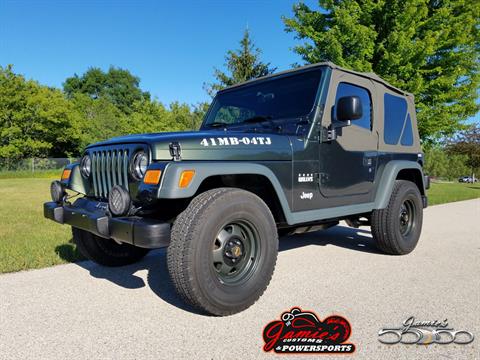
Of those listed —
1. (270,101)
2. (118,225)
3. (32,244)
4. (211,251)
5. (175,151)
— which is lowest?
(32,244)

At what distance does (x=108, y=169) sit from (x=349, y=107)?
2.16 metres

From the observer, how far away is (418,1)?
11047 mm

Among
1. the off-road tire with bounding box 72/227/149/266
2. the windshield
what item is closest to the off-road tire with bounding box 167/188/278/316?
the windshield

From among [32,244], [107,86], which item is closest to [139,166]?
[32,244]

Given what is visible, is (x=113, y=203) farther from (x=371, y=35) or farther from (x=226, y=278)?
(x=371, y=35)

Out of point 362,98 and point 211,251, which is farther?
point 362,98

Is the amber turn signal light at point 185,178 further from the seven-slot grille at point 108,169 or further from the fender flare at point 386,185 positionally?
the fender flare at point 386,185

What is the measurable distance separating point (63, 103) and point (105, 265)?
31880 millimetres

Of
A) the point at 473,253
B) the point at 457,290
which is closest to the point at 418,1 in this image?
the point at 473,253

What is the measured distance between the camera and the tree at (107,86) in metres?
59.4

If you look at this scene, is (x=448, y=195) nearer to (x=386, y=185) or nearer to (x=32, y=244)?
(x=386, y=185)

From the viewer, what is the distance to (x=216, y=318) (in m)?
2.63

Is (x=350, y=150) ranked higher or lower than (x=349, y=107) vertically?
lower

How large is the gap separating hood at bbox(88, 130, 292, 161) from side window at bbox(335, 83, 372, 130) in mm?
1037
